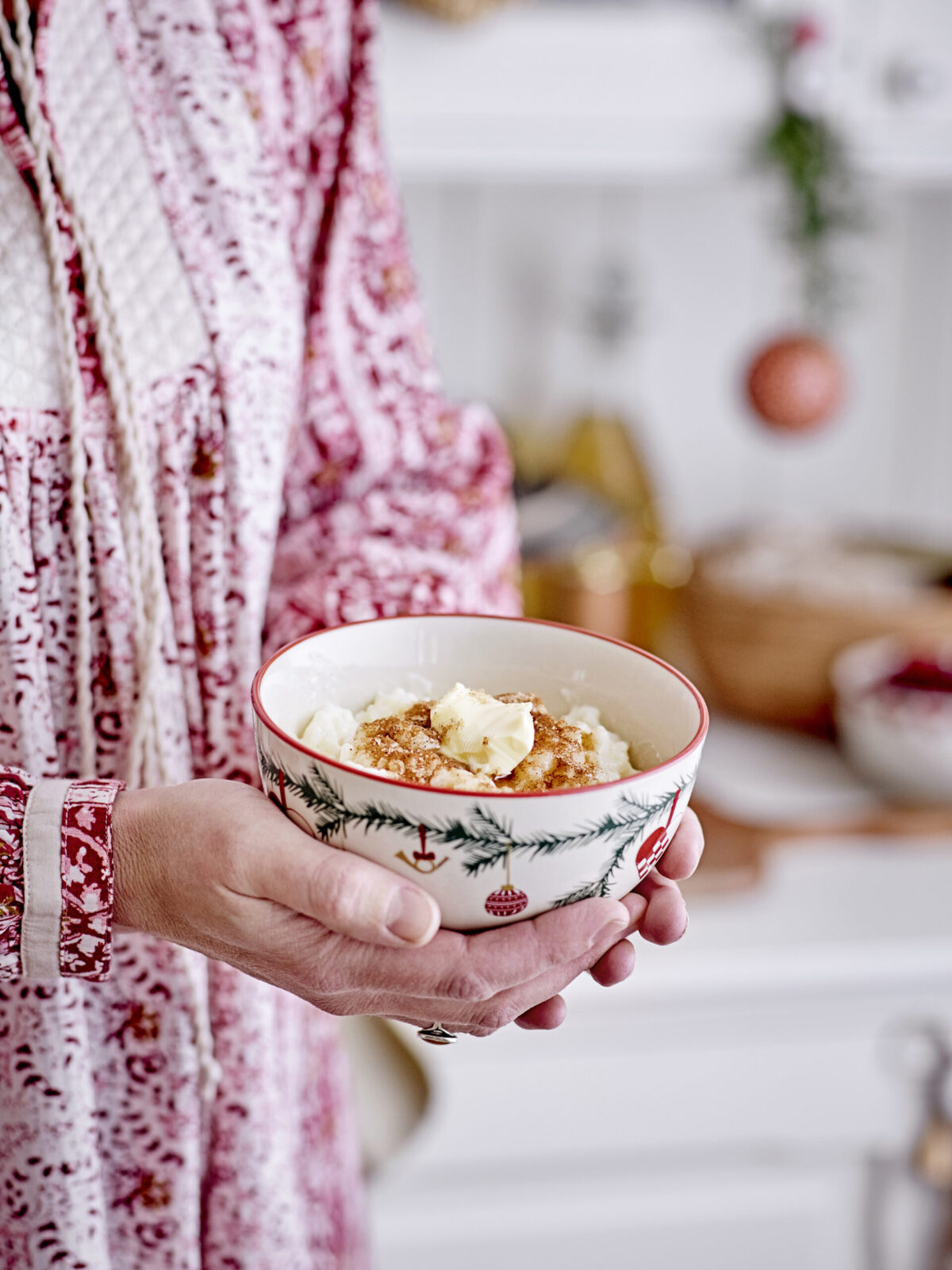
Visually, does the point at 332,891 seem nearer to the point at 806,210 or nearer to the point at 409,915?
the point at 409,915

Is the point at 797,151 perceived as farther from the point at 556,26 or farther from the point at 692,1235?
the point at 692,1235

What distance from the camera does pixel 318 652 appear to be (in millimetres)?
506

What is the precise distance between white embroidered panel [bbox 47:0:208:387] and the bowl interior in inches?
7.0

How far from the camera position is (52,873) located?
0.48 metres

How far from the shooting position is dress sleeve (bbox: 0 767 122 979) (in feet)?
1.58

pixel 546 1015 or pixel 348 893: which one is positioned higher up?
pixel 348 893

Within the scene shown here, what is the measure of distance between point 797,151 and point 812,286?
24cm

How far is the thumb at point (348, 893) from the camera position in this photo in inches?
16.4

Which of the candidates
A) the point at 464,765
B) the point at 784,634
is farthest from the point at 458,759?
the point at 784,634

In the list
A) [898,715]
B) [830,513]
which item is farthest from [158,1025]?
[830,513]

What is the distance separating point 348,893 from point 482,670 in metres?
0.15

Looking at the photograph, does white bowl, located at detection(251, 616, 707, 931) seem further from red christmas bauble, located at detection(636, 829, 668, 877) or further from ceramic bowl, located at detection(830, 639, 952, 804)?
ceramic bowl, located at detection(830, 639, 952, 804)

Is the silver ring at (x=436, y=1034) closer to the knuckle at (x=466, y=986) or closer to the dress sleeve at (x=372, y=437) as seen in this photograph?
the knuckle at (x=466, y=986)

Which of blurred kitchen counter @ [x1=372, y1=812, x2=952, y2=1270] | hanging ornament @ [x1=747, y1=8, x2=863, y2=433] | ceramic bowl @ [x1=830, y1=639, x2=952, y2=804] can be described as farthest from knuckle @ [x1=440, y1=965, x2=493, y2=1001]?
hanging ornament @ [x1=747, y1=8, x2=863, y2=433]
